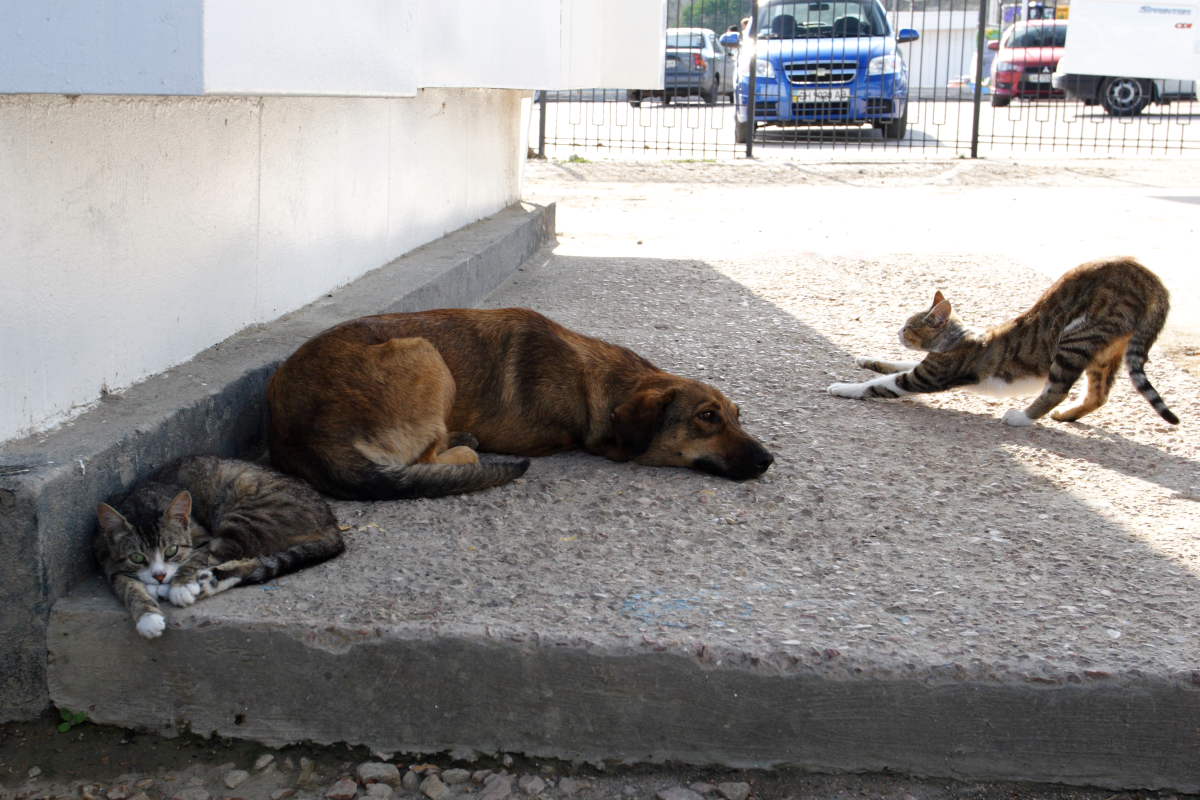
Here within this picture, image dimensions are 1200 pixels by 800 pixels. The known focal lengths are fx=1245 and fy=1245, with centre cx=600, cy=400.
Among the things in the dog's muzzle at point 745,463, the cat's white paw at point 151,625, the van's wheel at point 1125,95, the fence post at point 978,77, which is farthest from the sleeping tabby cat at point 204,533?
the van's wheel at point 1125,95

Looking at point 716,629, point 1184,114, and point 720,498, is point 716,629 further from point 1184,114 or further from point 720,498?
point 1184,114

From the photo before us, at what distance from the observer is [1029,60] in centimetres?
2816

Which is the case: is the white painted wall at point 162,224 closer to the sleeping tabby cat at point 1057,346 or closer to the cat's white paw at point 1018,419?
the sleeping tabby cat at point 1057,346

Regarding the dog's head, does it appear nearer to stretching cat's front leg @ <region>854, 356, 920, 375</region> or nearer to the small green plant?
stretching cat's front leg @ <region>854, 356, 920, 375</region>

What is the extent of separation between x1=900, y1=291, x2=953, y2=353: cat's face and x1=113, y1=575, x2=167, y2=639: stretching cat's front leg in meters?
4.03

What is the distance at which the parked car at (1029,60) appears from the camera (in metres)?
27.8

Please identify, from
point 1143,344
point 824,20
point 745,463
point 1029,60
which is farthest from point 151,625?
point 1029,60

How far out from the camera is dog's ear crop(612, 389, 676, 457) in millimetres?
4738

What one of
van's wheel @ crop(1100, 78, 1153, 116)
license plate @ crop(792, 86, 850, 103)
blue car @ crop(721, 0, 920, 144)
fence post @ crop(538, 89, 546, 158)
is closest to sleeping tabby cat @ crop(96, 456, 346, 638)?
fence post @ crop(538, 89, 546, 158)

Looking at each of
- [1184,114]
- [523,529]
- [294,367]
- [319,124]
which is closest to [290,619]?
[523,529]

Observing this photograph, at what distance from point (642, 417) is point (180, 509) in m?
1.81

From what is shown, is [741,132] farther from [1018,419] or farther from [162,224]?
[162,224]

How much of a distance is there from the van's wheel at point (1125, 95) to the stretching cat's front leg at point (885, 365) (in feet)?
70.3

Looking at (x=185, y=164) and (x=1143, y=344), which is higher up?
(x=185, y=164)
